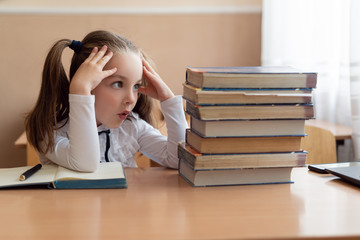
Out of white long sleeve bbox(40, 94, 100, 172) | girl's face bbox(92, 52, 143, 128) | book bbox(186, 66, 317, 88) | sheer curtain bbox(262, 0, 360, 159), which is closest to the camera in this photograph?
book bbox(186, 66, 317, 88)

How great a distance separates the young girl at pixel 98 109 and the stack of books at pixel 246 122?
0.24 m

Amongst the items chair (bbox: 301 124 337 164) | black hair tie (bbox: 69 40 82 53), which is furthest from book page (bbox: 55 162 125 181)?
chair (bbox: 301 124 337 164)

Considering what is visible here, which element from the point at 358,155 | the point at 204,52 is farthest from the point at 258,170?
the point at 204,52

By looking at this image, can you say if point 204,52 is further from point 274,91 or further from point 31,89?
point 274,91

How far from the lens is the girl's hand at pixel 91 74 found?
3.92ft

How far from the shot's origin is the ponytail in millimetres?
1302

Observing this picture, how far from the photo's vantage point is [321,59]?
8.28 feet

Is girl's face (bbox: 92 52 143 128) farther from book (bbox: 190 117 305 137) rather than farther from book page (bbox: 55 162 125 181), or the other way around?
book (bbox: 190 117 305 137)

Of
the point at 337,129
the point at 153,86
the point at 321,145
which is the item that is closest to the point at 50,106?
the point at 153,86

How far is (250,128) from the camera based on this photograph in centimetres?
109

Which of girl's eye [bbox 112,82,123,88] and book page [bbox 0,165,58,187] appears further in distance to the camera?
girl's eye [bbox 112,82,123,88]

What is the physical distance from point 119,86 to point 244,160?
0.40 metres

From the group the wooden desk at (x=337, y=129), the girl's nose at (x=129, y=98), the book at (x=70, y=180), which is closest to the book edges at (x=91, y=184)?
the book at (x=70, y=180)

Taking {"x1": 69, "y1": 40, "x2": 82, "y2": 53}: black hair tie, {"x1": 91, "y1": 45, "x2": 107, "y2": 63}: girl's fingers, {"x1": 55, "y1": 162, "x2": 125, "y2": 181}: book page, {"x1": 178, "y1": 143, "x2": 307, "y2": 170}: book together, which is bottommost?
{"x1": 55, "y1": 162, "x2": 125, "y2": 181}: book page
